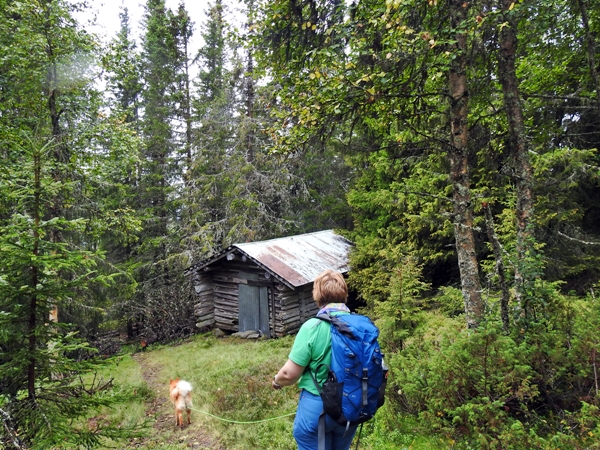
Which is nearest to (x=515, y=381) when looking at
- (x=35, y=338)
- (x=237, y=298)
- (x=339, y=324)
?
(x=339, y=324)

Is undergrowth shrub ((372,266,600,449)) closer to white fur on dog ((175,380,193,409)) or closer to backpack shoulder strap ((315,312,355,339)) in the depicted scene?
backpack shoulder strap ((315,312,355,339))

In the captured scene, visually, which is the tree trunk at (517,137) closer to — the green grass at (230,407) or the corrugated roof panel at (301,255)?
the green grass at (230,407)

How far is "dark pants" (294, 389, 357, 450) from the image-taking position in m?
2.81

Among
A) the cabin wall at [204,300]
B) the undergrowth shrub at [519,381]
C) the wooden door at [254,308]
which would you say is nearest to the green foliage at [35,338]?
the undergrowth shrub at [519,381]

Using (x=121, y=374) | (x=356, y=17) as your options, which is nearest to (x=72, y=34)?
(x=356, y=17)

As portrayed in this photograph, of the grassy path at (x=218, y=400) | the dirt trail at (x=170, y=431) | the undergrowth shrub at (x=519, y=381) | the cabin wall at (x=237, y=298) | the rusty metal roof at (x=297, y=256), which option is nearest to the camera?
the undergrowth shrub at (x=519, y=381)

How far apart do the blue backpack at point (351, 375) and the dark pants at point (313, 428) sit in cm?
6

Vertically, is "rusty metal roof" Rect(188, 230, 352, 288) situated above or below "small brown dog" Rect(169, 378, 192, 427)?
above

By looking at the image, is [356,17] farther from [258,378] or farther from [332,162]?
[332,162]

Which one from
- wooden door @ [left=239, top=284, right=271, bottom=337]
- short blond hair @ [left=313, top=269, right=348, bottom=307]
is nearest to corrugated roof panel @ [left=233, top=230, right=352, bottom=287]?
wooden door @ [left=239, top=284, right=271, bottom=337]

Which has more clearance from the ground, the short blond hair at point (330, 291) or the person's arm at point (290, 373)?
the short blond hair at point (330, 291)

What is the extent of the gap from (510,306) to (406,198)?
915 centimetres

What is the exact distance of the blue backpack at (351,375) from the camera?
2.72 meters

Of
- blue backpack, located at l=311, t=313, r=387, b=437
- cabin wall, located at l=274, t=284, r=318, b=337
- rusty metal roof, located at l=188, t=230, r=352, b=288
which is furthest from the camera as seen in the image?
cabin wall, located at l=274, t=284, r=318, b=337
